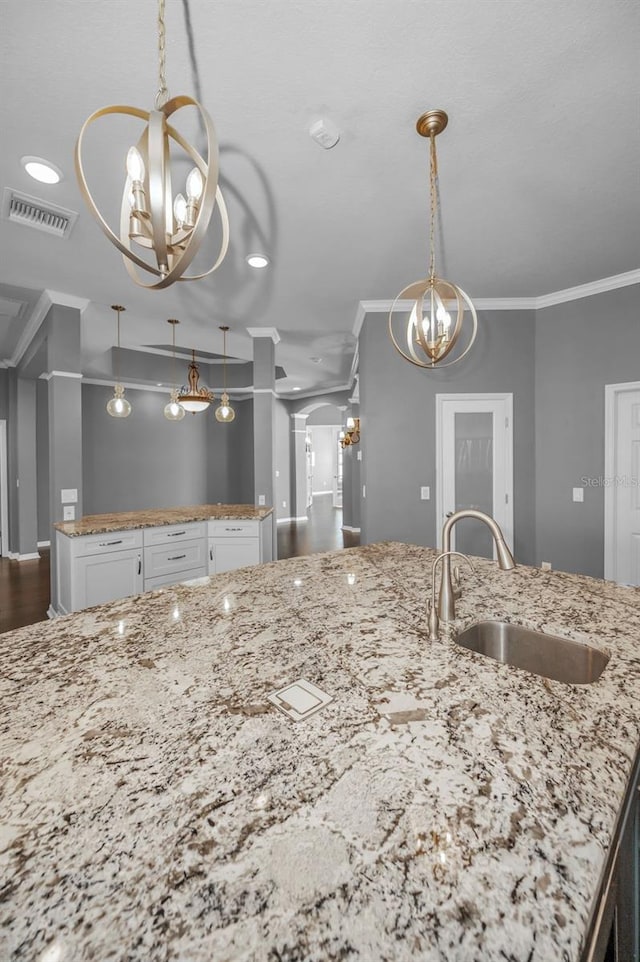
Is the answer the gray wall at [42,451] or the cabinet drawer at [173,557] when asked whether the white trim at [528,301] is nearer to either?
the cabinet drawer at [173,557]

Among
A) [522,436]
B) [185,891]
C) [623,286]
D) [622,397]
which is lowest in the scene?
[185,891]

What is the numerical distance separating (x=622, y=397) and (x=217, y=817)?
13.6ft

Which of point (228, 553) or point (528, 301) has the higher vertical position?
point (528, 301)

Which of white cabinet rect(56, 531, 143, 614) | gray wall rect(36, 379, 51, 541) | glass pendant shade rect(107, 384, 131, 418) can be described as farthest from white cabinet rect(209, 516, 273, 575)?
gray wall rect(36, 379, 51, 541)

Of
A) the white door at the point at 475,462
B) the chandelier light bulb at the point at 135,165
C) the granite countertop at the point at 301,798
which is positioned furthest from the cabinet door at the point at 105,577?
the white door at the point at 475,462

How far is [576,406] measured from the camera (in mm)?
3641

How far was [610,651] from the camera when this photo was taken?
1052 millimetres

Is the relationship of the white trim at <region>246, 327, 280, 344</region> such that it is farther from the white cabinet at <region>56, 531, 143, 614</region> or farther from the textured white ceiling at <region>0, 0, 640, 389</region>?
the white cabinet at <region>56, 531, 143, 614</region>

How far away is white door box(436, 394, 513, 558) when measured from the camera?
3.85 metres

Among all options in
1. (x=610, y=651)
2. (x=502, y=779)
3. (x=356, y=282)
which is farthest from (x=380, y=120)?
(x=502, y=779)

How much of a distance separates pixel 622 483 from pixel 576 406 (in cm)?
76

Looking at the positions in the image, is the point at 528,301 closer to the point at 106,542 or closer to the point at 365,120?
the point at 365,120

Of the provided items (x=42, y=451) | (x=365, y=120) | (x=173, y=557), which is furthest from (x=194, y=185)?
(x=42, y=451)

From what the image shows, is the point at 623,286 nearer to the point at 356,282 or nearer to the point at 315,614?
the point at 356,282
